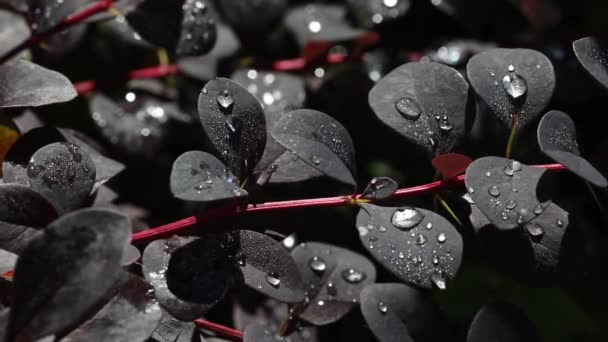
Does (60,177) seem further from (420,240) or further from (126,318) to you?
(420,240)

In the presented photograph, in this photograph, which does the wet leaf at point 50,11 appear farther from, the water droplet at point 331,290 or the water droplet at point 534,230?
the water droplet at point 534,230

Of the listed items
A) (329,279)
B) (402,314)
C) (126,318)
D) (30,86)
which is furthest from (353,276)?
(30,86)

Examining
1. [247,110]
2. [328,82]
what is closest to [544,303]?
[328,82]

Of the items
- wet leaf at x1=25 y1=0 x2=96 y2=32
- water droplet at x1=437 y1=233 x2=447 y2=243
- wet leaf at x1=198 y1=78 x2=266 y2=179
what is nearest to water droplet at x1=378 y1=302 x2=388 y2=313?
water droplet at x1=437 y1=233 x2=447 y2=243

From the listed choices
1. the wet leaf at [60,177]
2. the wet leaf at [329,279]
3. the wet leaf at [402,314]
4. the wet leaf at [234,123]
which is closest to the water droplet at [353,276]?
the wet leaf at [329,279]

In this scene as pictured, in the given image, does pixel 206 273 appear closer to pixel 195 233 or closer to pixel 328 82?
pixel 195 233

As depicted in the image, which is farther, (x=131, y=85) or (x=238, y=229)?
(x=131, y=85)

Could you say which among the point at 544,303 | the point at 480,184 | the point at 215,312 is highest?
the point at 480,184
